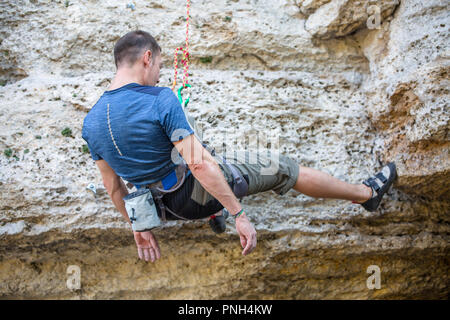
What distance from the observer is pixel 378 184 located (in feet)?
9.86

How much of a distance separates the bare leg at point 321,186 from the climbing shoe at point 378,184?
16cm

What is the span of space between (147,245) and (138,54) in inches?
50.5

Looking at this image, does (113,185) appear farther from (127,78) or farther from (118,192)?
(127,78)

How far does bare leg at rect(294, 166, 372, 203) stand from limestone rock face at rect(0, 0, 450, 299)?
0.35 meters

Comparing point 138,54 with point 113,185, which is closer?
point 138,54

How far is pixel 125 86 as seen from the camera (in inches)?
94.2

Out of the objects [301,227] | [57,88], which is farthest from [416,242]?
[57,88]

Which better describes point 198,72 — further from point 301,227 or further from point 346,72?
point 301,227

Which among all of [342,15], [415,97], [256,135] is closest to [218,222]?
[256,135]

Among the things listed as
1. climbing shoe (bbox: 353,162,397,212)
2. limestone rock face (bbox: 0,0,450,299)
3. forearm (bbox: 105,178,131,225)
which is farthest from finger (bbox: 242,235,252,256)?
climbing shoe (bbox: 353,162,397,212)

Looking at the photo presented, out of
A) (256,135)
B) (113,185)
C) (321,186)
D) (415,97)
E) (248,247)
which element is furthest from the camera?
(256,135)

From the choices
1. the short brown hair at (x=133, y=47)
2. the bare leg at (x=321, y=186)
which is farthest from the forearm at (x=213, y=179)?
the short brown hair at (x=133, y=47)

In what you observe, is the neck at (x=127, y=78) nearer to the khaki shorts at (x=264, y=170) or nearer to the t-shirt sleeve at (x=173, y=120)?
the t-shirt sleeve at (x=173, y=120)

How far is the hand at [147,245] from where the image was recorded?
8.94 feet
